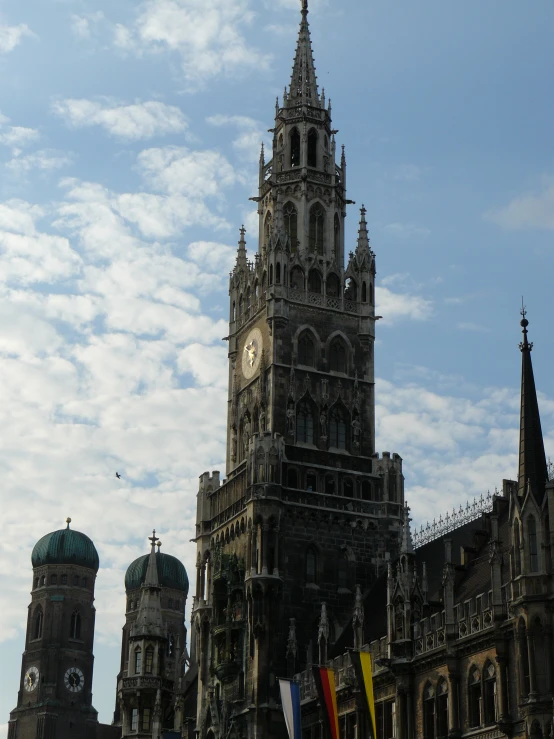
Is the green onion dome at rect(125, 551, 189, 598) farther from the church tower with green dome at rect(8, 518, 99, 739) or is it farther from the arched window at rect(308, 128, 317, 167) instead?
the arched window at rect(308, 128, 317, 167)

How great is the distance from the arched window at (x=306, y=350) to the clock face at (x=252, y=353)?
2.58 m

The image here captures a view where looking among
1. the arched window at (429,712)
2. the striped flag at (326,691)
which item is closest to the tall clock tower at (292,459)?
the striped flag at (326,691)

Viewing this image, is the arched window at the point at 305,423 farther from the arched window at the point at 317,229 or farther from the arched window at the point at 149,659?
the arched window at the point at 149,659

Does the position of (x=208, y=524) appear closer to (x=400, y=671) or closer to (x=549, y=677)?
(x=400, y=671)

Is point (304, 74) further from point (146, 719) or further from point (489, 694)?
point (489, 694)

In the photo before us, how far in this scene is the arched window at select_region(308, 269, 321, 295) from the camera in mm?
91938

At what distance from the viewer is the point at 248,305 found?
94938 millimetres

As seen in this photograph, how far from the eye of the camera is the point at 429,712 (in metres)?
67.0

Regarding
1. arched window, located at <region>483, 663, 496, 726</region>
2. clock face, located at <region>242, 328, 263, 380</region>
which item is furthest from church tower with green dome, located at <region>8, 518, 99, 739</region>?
arched window, located at <region>483, 663, 496, 726</region>

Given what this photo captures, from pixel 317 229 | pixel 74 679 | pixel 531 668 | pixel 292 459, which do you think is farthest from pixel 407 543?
pixel 74 679

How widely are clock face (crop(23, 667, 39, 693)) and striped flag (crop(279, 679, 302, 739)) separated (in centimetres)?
11432

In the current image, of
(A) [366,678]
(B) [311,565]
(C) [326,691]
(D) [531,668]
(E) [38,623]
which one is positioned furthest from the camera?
(E) [38,623]

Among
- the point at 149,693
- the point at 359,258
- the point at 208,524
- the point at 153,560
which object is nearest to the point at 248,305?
the point at 359,258

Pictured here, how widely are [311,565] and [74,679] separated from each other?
10486 centimetres
